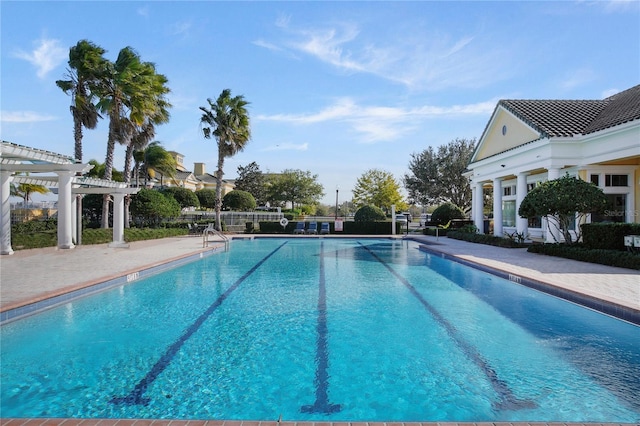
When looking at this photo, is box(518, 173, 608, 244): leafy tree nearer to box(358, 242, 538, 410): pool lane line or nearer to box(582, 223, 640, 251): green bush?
A: box(582, 223, 640, 251): green bush

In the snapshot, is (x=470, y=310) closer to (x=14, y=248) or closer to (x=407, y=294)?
(x=407, y=294)

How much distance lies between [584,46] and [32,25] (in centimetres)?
1528

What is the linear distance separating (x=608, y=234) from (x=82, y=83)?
20.8 meters

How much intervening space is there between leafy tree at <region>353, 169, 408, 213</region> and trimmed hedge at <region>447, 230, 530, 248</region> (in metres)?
→ 20.5

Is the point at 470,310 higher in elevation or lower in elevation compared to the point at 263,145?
lower

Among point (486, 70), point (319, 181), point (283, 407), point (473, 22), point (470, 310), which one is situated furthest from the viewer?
point (319, 181)

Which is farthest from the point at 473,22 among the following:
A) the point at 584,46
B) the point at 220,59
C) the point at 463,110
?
the point at 220,59

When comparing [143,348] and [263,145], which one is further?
[263,145]

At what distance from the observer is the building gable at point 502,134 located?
17.9 metres

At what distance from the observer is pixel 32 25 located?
991 cm

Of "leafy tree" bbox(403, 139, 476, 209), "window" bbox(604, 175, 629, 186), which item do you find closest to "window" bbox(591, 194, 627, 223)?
"window" bbox(604, 175, 629, 186)

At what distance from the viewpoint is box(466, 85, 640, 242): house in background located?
535 inches

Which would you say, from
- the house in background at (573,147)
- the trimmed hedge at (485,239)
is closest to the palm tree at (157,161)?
the trimmed hedge at (485,239)

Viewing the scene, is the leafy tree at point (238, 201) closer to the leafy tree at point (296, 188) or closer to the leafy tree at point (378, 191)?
the leafy tree at point (378, 191)
